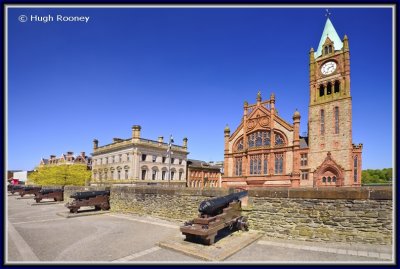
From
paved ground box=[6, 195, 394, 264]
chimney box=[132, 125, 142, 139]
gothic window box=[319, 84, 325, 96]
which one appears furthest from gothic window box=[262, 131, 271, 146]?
paved ground box=[6, 195, 394, 264]

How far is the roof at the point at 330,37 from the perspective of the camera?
3362 centimetres

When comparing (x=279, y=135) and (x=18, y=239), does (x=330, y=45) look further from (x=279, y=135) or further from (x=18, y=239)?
(x=18, y=239)

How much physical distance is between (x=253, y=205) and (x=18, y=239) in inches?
308

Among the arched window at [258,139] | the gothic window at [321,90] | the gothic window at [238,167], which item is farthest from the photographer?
the gothic window at [238,167]

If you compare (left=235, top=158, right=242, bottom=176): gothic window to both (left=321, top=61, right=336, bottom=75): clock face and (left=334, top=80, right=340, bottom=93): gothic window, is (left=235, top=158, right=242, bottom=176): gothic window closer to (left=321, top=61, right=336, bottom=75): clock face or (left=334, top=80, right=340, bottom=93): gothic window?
(left=334, top=80, right=340, bottom=93): gothic window

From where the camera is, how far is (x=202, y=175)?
54.4 metres

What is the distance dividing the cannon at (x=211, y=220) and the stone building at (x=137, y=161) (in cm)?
3134

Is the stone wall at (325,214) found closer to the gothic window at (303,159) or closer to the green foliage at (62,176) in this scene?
the gothic window at (303,159)

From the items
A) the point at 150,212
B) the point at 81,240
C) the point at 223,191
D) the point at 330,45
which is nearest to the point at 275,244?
the point at 223,191

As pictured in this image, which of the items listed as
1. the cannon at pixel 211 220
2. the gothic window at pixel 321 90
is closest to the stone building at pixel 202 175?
the gothic window at pixel 321 90

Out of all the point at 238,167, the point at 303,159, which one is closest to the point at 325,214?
Result: the point at 303,159

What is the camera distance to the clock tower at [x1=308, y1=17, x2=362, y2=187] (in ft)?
95.7

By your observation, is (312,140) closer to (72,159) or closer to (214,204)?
(214,204)
